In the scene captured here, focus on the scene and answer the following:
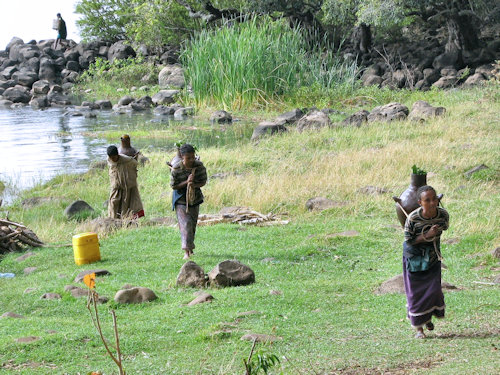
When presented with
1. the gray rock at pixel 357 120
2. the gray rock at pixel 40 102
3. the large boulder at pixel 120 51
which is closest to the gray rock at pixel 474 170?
the gray rock at pixel 357 120

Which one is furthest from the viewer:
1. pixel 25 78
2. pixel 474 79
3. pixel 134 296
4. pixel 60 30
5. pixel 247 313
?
pixel 60 30

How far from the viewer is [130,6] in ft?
165

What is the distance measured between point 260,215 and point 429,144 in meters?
5.63

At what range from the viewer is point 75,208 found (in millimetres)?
12438

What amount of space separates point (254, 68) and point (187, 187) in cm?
1692

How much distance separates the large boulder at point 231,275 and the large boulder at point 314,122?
11.5 m

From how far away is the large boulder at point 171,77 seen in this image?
36.9 meters

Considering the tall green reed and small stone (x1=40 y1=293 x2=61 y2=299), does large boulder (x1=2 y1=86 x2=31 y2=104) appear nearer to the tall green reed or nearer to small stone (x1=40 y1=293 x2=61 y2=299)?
the tall green reed

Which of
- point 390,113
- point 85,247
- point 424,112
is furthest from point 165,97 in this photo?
point 85,247

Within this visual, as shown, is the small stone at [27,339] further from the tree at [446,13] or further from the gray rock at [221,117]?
the tree at [446,13]

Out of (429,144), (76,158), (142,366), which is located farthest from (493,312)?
(76,158)

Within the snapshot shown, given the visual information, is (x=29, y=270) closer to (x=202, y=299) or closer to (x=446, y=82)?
(x=202, y=299)

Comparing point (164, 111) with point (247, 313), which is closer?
point (247, 313)

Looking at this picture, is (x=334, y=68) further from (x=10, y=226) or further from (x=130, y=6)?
(x=130, y=6)
